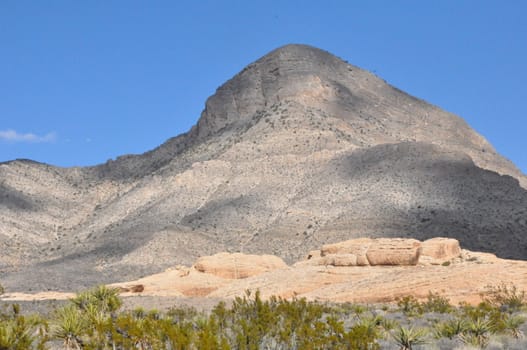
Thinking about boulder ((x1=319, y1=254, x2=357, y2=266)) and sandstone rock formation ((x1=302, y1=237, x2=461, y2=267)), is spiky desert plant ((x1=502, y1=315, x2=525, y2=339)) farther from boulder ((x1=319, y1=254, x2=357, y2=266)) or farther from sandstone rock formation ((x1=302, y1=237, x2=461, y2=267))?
boulder ((x1=319, y1=254, x2=357, y2=266))

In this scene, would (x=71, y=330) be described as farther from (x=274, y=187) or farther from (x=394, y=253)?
(x=274, y=187)

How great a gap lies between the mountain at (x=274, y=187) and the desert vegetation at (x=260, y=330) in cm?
2999

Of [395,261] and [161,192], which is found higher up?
[161,192]

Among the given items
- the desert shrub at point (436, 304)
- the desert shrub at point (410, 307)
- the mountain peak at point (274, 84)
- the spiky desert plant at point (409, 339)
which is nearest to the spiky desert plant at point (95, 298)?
the spiky desert plant at point (409, 339)

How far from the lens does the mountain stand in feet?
181

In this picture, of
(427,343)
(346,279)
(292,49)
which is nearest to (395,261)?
(346,279)

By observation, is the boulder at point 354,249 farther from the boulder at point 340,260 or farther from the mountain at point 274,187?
the mountain at point 274,187

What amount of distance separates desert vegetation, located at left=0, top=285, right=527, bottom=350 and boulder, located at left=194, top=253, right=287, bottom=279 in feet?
53.8

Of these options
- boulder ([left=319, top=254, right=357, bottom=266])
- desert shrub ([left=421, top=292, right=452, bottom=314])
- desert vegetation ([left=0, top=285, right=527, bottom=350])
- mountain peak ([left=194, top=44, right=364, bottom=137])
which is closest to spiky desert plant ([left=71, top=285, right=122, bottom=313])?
desert vegetation ([left=0, top=285, right=527, bottom=350])

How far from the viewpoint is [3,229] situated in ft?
242

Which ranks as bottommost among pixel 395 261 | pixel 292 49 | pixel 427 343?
pixel 427 343

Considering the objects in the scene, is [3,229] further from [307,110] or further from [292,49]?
[292,49]

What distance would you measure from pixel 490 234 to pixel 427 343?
3851 cm

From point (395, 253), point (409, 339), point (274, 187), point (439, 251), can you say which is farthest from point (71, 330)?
point (274, 187)
